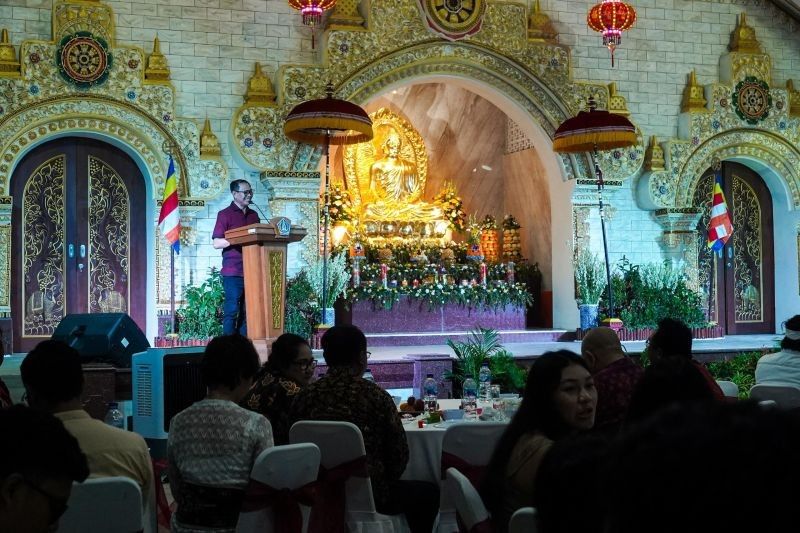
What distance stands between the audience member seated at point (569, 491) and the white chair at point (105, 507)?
1.65 meters

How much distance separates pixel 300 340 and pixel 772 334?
1015 cm

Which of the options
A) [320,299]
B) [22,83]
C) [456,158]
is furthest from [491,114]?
[22,83]

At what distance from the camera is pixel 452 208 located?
501 inches

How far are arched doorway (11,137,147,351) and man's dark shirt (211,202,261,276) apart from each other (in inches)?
80.4

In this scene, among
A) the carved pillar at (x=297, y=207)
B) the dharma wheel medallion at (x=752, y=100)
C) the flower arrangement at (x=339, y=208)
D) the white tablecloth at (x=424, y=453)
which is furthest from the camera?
the dharma wheel medallion at (x=752, y=100)

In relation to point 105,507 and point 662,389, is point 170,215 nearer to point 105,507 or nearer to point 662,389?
point 105,507

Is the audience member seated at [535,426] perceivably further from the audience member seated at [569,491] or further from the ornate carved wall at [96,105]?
the ornate carved wall at [96,105]

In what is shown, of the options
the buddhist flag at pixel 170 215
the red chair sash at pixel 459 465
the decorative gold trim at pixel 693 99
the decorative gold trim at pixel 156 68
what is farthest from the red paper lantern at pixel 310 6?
the red chair sash at pixel 459 465

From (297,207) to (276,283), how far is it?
8.97 feet

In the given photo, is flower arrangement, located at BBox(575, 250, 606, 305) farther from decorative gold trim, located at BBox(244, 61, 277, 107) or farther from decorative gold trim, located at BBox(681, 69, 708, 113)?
decorative gold trim, located at BBox(244, 61, 277, 107)

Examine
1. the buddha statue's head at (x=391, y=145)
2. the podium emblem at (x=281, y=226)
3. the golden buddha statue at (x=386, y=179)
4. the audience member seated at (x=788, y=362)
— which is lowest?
the audience member seated at (x=788, y=362)

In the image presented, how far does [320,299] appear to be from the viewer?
33.9 ft

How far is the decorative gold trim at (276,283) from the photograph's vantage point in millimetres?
7867

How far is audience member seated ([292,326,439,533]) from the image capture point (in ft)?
12.3
